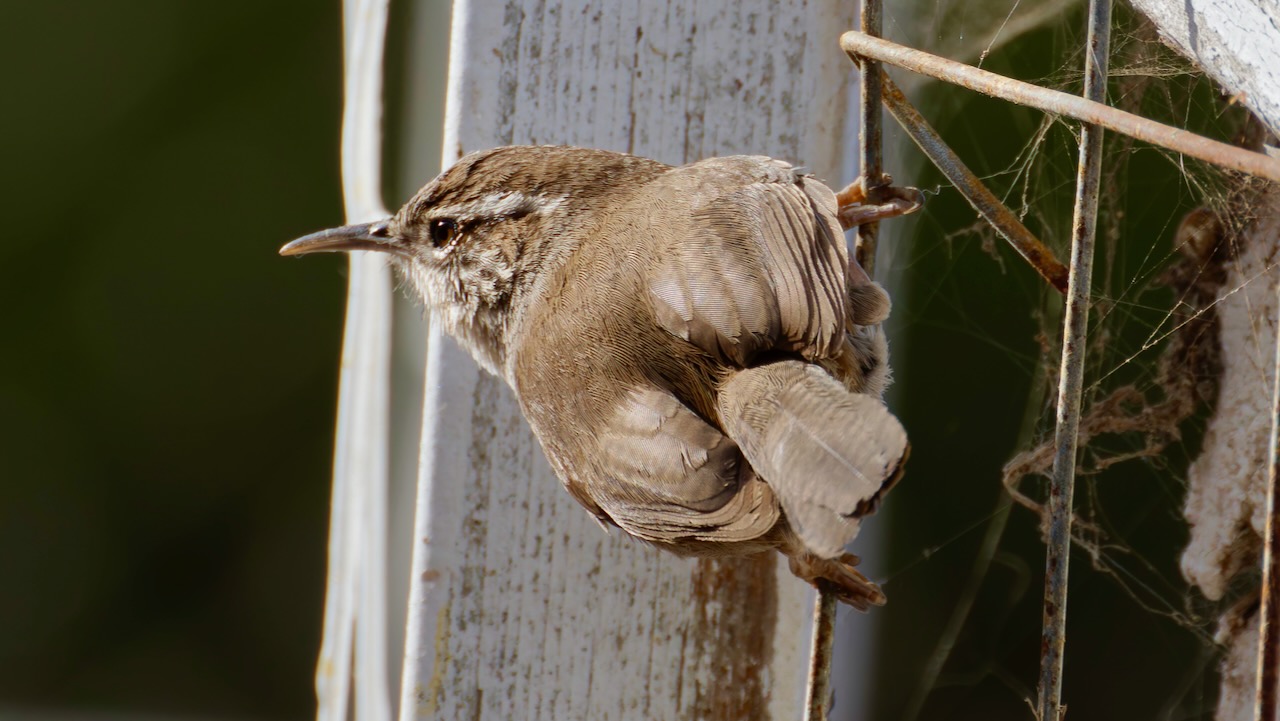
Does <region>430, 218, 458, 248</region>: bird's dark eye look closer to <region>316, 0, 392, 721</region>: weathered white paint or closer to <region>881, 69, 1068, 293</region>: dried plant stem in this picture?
<region>316, 0, 392, 721</region>: weathered white paint

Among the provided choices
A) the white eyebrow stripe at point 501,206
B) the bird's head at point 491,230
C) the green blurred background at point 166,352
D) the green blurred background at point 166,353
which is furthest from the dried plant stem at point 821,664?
the green blurred background at point 166,353

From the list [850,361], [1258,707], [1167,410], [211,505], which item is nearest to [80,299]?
[211,505]

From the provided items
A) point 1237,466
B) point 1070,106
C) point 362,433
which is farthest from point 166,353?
point 1070,106

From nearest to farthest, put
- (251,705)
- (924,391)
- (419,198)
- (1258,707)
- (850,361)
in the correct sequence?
(1258,707) → (850,361) → (419,198) → (924,391) → (251,705)

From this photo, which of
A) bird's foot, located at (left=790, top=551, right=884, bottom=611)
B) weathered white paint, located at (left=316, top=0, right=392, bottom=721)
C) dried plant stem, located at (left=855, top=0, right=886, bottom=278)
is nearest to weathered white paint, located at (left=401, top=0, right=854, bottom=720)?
bird's foot, located at (left=790, top=551, right=884, bottom=611)

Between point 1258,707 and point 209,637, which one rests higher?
point 1258,707

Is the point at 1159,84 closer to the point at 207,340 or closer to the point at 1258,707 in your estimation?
the point at 1258,707

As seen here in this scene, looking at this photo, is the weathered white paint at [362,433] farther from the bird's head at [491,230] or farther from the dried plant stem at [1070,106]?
the dried plant stem at [1070,106]
